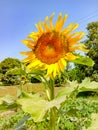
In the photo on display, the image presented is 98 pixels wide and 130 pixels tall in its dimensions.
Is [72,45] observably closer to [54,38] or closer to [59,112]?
[54,38]

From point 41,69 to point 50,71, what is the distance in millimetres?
94

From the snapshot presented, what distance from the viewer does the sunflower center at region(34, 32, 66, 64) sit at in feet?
7.69

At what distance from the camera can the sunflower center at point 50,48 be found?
234 centimetres

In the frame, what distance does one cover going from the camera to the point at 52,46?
7.63ft

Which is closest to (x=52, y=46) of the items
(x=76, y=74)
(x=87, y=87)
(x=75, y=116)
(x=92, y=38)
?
(x=87, y=87)

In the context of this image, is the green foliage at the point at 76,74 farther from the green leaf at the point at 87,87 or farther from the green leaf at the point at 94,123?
the green leaf at the point at 87,87

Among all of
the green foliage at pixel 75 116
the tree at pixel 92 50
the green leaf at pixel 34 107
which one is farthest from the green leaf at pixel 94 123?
the tree at pixel 92 50

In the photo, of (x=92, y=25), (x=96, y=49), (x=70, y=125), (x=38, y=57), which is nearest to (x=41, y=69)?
(x=38, y=57)

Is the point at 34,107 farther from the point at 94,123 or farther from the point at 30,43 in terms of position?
the point at 94,123

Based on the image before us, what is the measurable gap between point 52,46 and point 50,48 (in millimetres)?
35

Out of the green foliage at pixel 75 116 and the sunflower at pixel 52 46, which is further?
the green foliage at pixel 75 116

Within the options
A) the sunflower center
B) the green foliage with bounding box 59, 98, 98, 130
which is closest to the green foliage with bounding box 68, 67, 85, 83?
the green foliage with bounding box 59, 98, 98, 130

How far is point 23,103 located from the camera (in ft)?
7.48

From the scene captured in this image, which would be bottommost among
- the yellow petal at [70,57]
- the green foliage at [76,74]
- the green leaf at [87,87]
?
the green leaf at [87,87]
